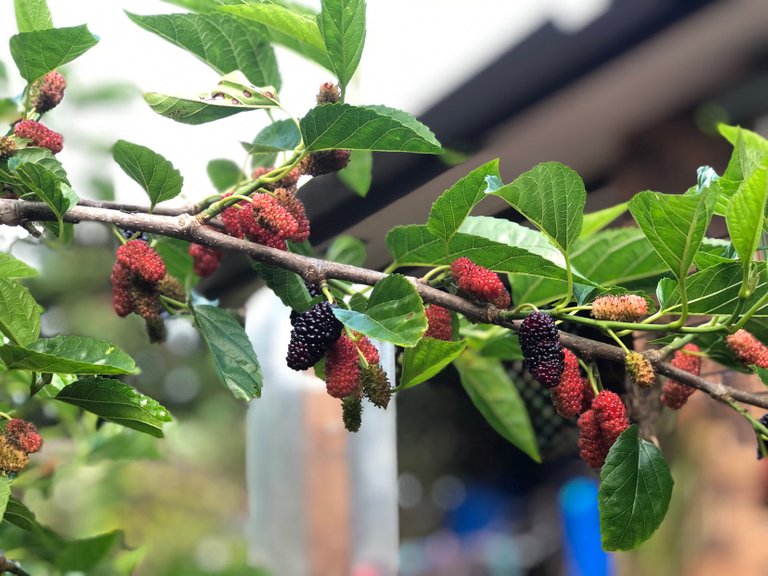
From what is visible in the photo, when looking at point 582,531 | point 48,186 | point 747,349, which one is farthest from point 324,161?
point 582,531

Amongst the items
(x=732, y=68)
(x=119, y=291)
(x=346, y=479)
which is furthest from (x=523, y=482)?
(x=119, y=291)

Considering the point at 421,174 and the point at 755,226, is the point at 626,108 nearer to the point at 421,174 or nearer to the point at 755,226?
the point at 421,174

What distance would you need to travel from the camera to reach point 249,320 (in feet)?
2.67

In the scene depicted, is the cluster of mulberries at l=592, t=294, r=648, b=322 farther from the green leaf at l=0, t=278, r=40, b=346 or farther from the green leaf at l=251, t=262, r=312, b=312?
the green leaf at l=0, t=278, r=40, b=346

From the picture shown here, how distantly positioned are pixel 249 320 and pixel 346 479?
0.25m

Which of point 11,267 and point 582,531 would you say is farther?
point 582,531

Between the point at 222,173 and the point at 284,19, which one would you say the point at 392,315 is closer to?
the point at 284,19

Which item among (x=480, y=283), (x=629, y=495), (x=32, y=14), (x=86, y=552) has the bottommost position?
(x=86, y=552)

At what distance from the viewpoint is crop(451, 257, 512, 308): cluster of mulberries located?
0.34 metres

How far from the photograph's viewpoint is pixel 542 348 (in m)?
0.32

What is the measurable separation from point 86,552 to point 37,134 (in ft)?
1.11

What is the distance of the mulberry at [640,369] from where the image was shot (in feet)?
1.08

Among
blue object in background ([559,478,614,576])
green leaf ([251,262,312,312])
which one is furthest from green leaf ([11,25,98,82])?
blue object in background ([559,478,614,576])

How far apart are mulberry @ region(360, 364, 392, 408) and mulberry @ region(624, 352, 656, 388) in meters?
0.12
